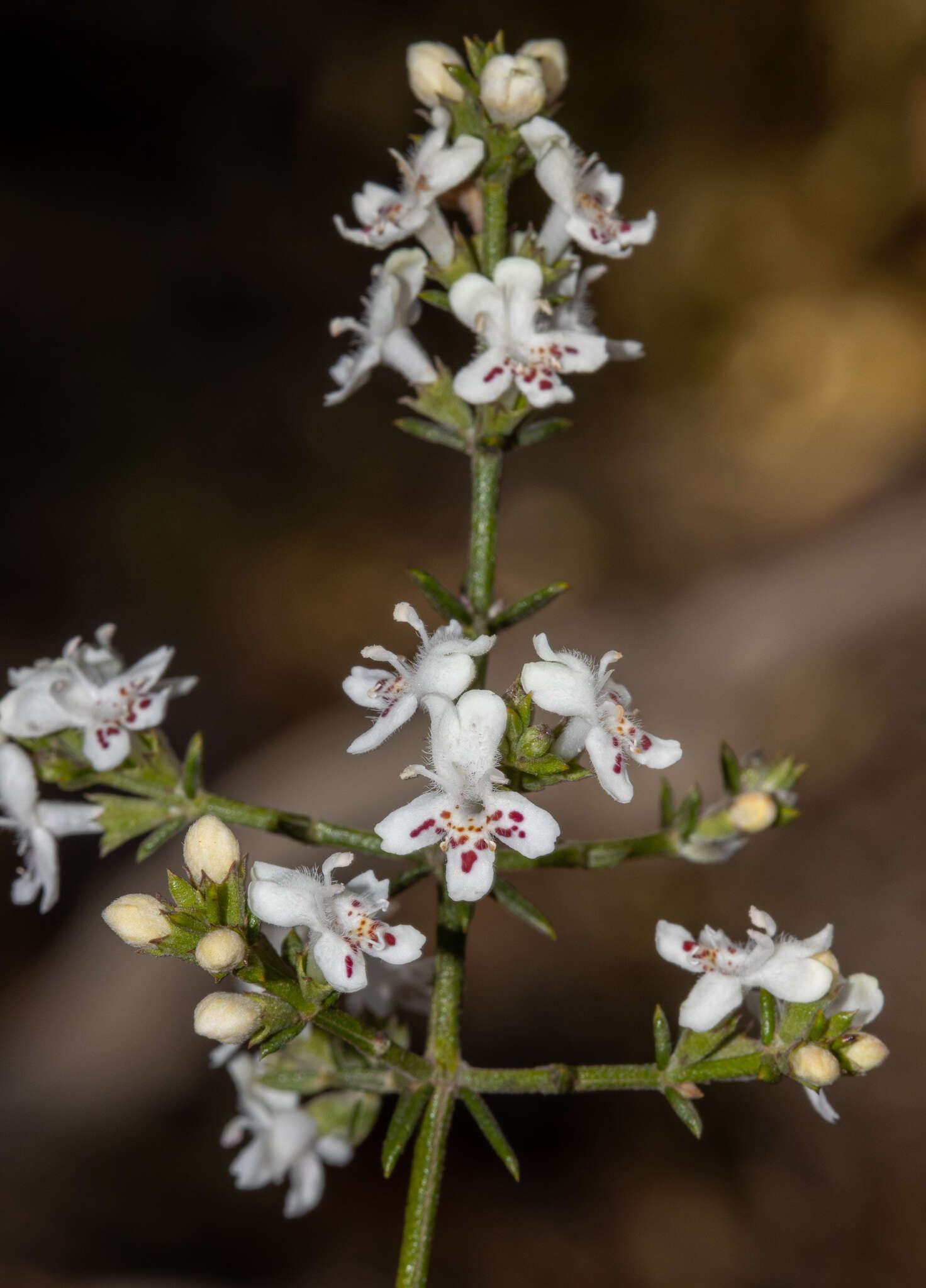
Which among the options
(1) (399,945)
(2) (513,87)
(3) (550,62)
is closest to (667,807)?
(1) (399,945)

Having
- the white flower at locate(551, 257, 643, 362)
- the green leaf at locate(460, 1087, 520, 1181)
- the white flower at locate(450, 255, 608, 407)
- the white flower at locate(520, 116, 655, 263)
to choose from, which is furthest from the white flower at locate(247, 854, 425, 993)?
the white flower at locate(520, 116, 655, 263)

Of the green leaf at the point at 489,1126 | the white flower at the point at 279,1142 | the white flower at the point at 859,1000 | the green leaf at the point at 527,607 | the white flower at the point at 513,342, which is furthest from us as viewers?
the white flower at the point at 279,1142

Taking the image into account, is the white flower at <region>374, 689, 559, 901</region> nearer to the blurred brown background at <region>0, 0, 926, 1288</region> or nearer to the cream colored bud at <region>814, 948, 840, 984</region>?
the cream colored bud at <region>814, 948, 840, 984</region>

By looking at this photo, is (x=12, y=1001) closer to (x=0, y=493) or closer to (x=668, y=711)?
(x=0, y=493)

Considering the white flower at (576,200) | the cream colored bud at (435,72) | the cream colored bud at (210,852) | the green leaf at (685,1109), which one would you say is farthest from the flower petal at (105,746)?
the cream colored bud at (435,72)

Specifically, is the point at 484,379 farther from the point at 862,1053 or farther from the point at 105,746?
the point at 862,1053

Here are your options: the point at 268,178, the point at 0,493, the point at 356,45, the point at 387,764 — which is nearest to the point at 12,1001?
the point at 387,764

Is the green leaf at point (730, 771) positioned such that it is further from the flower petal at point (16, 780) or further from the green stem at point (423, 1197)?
the flower petal at point (16, 780)
